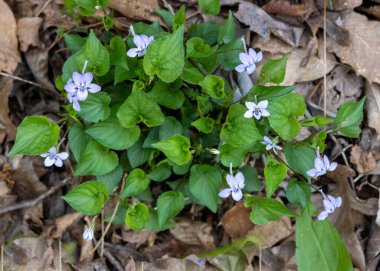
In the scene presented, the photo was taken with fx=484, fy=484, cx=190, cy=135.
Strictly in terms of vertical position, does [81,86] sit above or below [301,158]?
above

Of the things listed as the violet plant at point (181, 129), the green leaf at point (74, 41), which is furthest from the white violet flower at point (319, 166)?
the green leaf at point (74, 41)

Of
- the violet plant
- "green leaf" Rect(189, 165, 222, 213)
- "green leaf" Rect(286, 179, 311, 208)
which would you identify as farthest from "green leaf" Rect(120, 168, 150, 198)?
"green leaf" Rect(286, 179, 311, 208)

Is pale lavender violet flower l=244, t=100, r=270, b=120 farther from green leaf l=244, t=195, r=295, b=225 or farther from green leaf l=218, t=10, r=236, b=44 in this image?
green leaf l=218, t=10, r=236, b=44

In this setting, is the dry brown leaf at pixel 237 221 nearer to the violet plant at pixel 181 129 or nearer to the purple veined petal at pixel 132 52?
the violet plant at pixel 181 129

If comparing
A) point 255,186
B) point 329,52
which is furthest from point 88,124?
point 329,52

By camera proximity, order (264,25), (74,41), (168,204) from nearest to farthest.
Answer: (168,204), (74,41), (264,25)

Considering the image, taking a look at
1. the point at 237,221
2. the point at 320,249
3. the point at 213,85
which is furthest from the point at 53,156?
the point at 320,249

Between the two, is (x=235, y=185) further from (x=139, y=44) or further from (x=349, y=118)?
(x=139, y=44)

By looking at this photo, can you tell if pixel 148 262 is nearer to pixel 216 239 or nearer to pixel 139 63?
pixel 216 239
